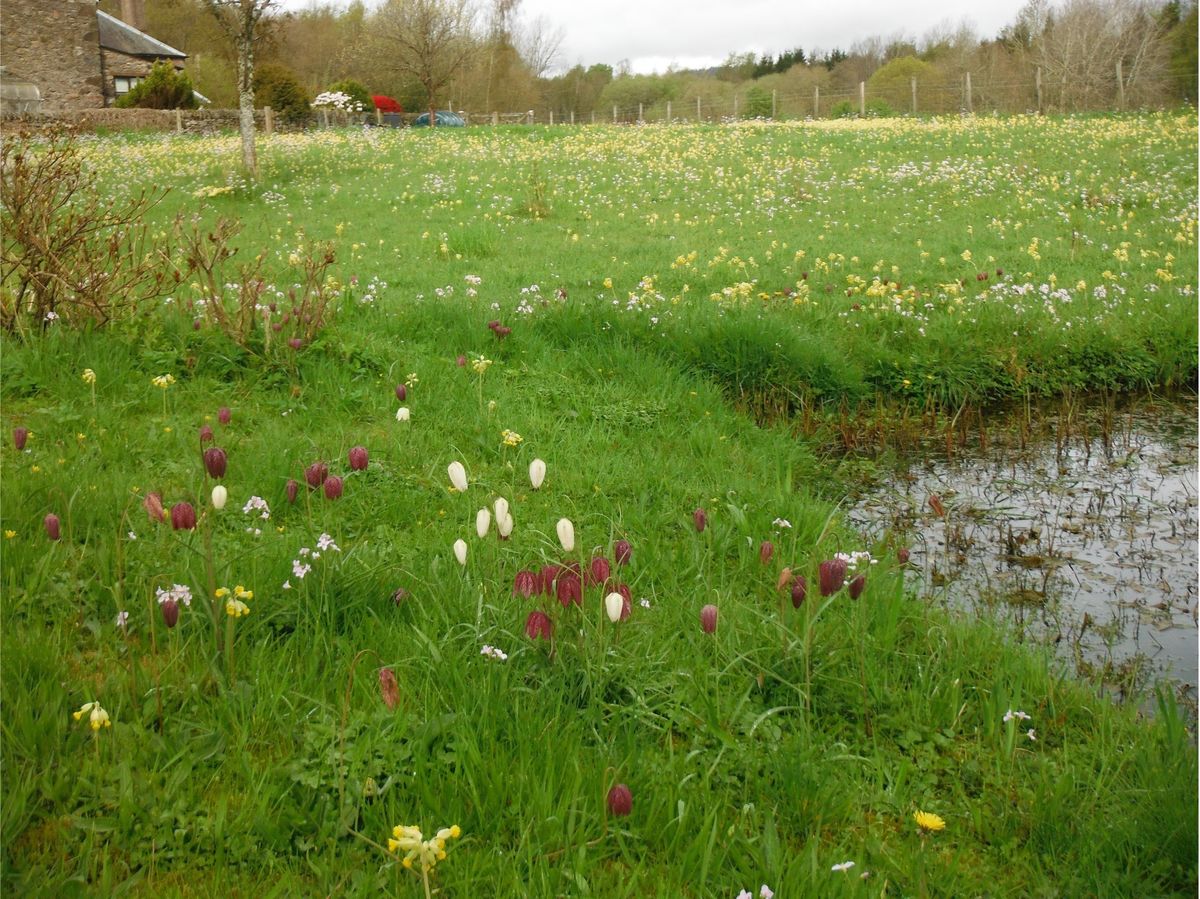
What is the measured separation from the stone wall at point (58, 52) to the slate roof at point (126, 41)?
291 centimetres

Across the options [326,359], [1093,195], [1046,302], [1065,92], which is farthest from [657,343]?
[1065,92]

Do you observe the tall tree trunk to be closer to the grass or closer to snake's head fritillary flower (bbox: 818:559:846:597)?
the grass

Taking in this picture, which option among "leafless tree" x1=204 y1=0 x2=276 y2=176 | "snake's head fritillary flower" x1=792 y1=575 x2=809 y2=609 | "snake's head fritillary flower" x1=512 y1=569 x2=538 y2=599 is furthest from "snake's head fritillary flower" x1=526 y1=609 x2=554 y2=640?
"leafless tree" x1=204 y1=0 x2=276 y2=176

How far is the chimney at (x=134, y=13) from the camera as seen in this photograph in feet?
154

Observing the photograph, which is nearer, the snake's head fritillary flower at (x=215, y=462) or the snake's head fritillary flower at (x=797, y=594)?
the snake's head fritillary flower at (x=215, y=462)

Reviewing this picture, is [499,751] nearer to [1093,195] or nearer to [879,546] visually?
[879,546]

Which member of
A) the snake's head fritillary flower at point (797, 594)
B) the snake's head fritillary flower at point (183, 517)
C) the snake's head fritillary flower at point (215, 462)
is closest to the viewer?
the snake's head fritillary flower at point (183, 517)

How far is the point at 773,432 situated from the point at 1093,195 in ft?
38.5

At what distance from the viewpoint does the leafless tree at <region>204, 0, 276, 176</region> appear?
56.5ft

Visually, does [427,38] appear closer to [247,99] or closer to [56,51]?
[56,51]

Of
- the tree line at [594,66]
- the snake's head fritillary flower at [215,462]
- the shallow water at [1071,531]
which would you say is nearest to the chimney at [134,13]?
the tree line at [594,66]

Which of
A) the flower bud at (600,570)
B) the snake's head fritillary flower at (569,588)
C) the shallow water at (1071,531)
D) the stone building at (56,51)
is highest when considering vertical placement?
the stone building at (56,51)

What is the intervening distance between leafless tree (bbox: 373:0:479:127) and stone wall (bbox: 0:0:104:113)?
12774 mm

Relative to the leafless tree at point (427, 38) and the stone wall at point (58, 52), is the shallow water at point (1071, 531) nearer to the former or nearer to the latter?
the leafless tree at point (427, 38)
